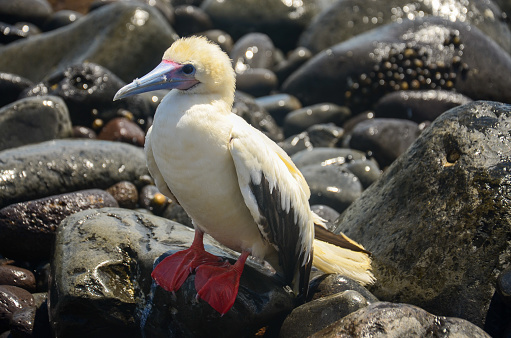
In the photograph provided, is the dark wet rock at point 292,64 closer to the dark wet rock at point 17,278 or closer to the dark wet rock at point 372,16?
the dark wet rock at point 372,16

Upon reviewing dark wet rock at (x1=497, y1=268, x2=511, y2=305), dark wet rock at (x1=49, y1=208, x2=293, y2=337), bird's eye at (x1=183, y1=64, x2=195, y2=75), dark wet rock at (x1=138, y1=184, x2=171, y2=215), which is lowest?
dark wet rock at (x1=138, y1=184, x2=171, y2=215)

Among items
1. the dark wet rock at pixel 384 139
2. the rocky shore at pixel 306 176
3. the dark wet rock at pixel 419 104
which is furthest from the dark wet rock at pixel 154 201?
the dark wet rock at pixel 419 104

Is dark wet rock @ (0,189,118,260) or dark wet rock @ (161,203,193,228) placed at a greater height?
dark wet rock @ (0,189,118,260)

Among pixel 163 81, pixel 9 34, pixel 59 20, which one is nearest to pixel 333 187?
pixel 163 81

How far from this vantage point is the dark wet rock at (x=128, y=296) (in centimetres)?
451

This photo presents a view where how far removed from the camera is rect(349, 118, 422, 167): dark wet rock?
29.6ft

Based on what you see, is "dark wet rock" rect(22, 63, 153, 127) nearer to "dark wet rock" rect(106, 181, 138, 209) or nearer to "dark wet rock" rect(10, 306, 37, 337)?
"dark wet rock" rect(106, 181, 138, 209)

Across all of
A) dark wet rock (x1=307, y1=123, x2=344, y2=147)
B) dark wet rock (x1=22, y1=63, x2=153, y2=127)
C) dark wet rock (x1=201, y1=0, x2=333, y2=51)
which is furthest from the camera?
dark wet rock (x1=201, y1=0, x2=333, y2=51)

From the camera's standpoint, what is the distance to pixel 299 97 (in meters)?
11.7

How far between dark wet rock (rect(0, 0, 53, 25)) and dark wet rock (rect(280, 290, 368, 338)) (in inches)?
518

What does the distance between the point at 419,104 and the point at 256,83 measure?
3436 mm

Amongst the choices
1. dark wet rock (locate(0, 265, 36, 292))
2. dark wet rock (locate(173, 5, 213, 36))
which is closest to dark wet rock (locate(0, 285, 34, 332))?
dark wet rock (locate(0, 265, 36, 292))

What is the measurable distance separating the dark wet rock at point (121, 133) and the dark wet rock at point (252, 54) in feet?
13.8

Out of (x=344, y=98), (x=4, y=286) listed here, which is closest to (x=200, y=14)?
(x=344, y=98)
